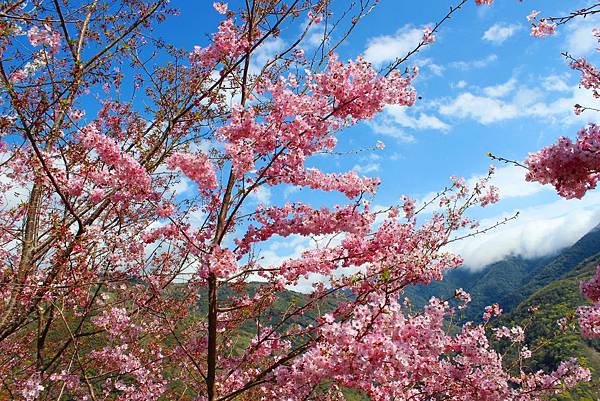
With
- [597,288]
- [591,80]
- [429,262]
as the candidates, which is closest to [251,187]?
[429,262]

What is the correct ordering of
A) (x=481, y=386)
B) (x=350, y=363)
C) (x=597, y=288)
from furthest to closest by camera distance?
(x=481, y=386)
(x=597, y=288)
(x=350, y=363)

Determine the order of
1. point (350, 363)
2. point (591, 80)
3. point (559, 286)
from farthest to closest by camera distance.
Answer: point (559, 286), point (591, 80), point (350, 363)

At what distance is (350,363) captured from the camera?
3.29 meters

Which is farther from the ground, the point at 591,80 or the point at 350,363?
the point at 591,80

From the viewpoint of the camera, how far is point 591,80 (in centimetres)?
549

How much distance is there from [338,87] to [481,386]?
15.2 ft

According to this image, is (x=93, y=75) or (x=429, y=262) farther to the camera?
(x=93, y=75)

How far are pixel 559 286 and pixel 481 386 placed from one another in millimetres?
180106

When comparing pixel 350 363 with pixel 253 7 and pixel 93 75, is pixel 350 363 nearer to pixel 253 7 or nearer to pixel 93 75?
pixel 253 7

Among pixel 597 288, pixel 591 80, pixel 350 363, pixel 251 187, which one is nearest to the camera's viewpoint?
pixel 350 363

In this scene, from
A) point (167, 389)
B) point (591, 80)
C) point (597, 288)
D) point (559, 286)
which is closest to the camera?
point (597, 288)

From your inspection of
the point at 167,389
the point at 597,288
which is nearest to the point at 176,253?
the point at 167,389

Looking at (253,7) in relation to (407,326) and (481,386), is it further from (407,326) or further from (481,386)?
(481,386)

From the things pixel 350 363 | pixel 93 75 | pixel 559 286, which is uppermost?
pixel 93 75
